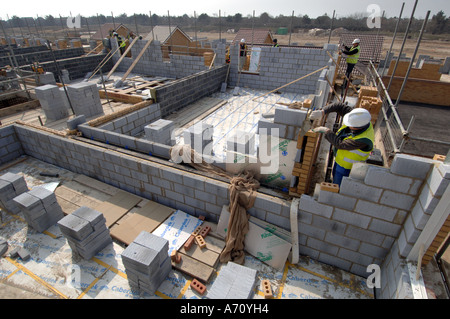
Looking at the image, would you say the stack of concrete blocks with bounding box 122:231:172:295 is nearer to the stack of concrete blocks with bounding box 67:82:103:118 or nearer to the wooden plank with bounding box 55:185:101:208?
the wooden plank with bounding box 55:185:101:208

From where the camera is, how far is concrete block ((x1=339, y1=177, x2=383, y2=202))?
3.76 meters

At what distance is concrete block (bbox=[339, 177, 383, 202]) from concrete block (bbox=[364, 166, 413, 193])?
96mm

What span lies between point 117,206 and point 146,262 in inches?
99.2

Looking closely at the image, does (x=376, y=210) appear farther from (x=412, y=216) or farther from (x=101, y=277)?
(x=101, y=277)

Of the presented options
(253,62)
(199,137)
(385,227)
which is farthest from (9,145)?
(253,62)

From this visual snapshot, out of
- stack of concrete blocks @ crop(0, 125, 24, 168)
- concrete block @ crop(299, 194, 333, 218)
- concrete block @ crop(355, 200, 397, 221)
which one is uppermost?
concrete block @ crop(355, 200, 397, 221)

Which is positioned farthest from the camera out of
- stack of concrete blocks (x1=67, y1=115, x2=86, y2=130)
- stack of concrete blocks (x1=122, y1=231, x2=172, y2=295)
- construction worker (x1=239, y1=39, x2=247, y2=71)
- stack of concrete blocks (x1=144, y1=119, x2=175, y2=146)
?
construction worker (x1=239, y1=39, x2=247, y2=71)

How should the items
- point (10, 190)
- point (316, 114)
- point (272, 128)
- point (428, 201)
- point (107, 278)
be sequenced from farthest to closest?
point (10, 190) → point (272, 128) → point (316, 114) → point (107, 278) → point (428, 201)

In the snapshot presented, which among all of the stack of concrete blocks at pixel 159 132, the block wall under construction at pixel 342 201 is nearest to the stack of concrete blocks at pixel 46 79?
the block wall under construction at pixel 342 201

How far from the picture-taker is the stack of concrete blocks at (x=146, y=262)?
151 inches

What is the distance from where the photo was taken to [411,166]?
132 inches

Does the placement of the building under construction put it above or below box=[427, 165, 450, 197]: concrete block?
below

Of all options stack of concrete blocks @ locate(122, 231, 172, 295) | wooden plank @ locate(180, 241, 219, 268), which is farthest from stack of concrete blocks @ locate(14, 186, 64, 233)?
wooden plank @ locate(180, 241, 219, 268)

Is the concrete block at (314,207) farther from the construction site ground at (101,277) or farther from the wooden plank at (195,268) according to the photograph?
the wooden plank at (195,268)
